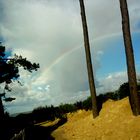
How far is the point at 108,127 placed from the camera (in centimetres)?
1817

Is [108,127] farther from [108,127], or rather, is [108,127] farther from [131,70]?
[131,70]

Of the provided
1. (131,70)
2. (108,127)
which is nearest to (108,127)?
(108,127)

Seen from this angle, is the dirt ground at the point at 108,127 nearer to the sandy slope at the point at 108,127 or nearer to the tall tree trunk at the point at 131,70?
the sandy slope at the point at 108,127

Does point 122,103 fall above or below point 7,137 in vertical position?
above

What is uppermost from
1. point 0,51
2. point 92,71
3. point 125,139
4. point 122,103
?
point 0,51

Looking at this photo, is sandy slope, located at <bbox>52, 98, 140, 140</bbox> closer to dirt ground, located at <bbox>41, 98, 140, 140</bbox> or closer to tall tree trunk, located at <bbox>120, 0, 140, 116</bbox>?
dirt ground, located at <bbox>41, 98, 140, 140</bbox>

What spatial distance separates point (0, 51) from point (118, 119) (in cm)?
1366

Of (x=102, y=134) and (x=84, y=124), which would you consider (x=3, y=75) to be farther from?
(x=102, y=134)

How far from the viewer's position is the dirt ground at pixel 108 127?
634 inches

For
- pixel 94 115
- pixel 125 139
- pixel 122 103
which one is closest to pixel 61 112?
pixel 94 115

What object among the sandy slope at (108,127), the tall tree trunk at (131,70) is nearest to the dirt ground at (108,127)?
the sandy slope at (108,127)

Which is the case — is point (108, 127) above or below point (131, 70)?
below

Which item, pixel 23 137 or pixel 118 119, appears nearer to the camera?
pixel 23 137

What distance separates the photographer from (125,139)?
49.8 feet
